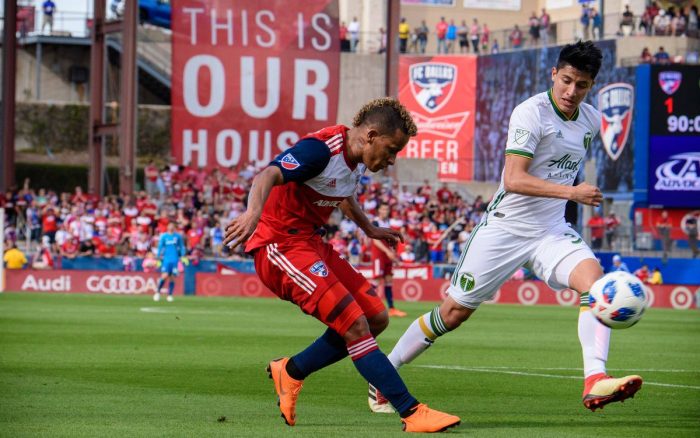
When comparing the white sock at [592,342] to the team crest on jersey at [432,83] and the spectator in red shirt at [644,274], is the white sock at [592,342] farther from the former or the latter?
the team crest on jersey at [432,83]

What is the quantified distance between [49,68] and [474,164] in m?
21.2

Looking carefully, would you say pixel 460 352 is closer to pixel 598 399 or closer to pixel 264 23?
pixel 598 399

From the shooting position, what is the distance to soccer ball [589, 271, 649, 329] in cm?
829

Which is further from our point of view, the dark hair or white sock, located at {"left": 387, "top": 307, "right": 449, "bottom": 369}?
white sock, located at {"left": 387, "top": 307, "right": 449, "bottom": 369}

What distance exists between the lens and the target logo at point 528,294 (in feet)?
115

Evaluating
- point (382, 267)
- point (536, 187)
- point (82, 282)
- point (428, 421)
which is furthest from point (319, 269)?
point (82, 282)

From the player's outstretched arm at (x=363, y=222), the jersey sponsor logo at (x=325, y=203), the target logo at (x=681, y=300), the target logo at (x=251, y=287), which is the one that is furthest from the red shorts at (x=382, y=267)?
the jersey sponsor logo at (x=325, y=203)

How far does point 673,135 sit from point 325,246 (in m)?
39.6

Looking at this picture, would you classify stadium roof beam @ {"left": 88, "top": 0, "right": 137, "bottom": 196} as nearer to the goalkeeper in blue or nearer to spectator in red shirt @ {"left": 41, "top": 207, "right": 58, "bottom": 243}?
spectator in red shirt @ {"left": 41, "top": 207, "right": 58, "bottom": 243}

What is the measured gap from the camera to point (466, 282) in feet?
29.9

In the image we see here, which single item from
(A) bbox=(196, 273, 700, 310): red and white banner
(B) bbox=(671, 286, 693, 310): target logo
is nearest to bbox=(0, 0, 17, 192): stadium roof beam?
(A) bbox=(196, 273, 700, 310): red and white banner

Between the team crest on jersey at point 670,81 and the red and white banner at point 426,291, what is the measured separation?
13360 mm

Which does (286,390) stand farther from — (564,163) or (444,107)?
Result: (444,107)

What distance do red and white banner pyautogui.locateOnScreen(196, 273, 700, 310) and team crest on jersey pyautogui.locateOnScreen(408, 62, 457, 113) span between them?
2555 cm
